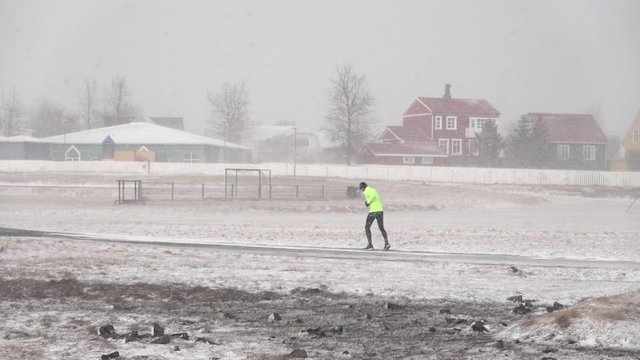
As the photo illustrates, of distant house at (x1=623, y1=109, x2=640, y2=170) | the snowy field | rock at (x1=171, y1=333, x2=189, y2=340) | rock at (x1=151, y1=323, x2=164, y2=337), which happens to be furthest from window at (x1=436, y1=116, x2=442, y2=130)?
rock at (x1=171, y1=333, x2=189, y2=340)

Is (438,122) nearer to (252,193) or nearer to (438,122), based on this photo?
(438,122)

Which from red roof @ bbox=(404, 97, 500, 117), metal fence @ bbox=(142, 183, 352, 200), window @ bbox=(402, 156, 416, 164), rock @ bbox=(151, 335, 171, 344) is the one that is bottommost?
rock @ bbox=(151, 335, 171, 344)

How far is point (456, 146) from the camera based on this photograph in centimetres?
9806

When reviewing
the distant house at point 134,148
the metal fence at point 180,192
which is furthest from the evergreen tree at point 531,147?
the metal fence at point 180,192

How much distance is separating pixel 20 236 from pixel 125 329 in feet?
47.5

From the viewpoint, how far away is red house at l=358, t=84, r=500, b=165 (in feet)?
313

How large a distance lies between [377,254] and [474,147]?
257 ft

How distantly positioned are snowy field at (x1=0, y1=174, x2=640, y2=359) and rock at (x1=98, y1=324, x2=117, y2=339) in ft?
0.57

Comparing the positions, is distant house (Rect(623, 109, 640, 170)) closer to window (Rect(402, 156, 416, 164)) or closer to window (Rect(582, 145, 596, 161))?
window (Rect(582, 145, 596, 161))

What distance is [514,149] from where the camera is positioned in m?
94.1

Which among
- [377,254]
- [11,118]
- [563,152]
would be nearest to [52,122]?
[11,118]

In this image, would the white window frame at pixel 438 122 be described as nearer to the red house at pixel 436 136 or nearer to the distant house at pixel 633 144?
the red house at pixel 436 136

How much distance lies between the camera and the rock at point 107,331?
10502 millimetres

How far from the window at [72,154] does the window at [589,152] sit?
206ft
